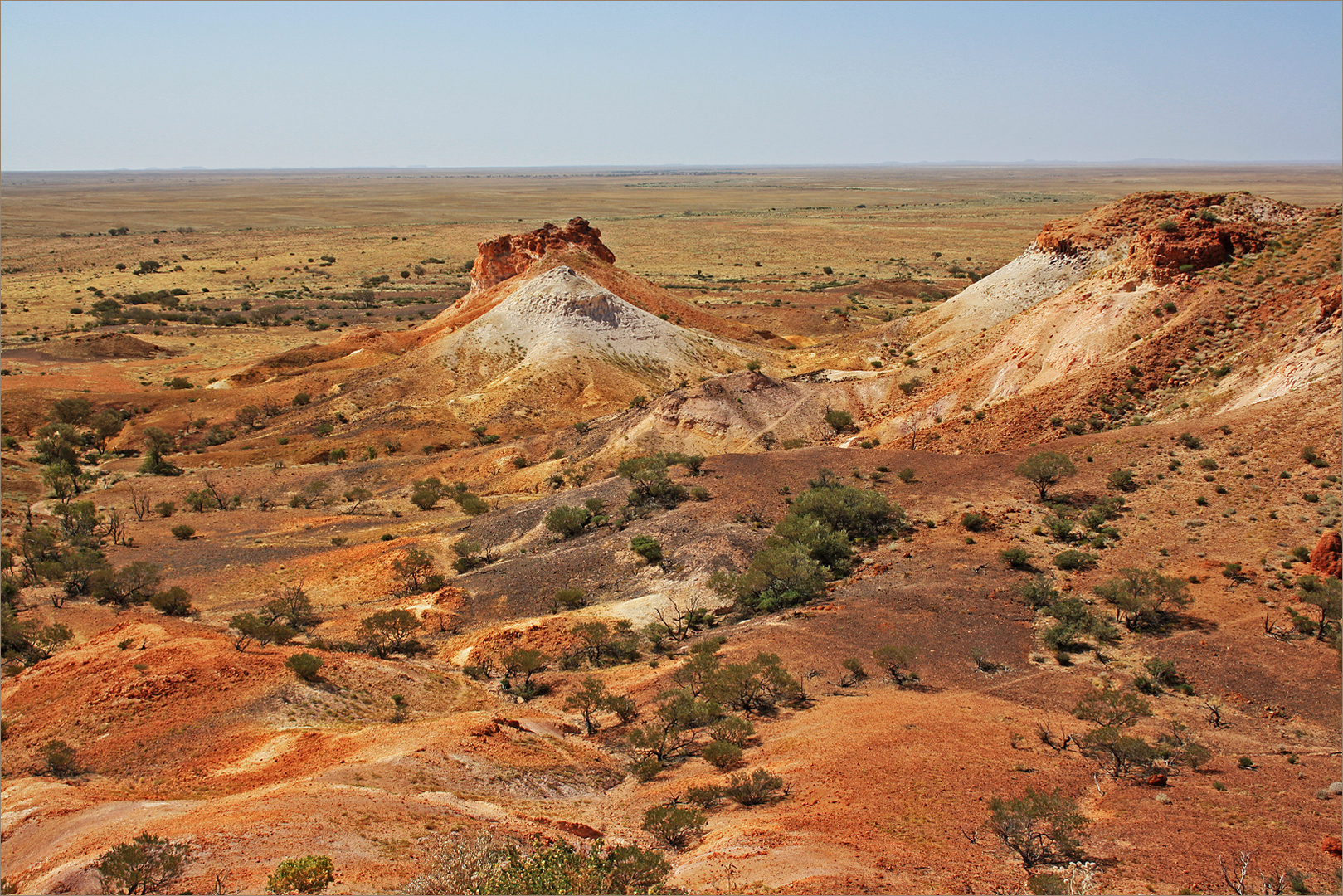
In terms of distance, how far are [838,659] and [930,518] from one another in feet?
26.5

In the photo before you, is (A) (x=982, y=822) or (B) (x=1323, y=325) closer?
(A) (x=982, y=822)

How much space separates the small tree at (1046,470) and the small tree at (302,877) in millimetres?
22220

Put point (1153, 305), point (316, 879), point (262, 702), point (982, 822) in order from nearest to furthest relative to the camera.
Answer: point (316, 879) → point (982, 822) → point (262, 702) → point (1153, 305)

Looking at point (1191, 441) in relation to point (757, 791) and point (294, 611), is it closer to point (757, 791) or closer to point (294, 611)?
point (757, 791)

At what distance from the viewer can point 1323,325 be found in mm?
Result: 25844

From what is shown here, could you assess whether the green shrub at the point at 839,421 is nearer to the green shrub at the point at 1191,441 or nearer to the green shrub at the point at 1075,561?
the green shrub at the point at 1191,441

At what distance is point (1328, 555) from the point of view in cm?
1872

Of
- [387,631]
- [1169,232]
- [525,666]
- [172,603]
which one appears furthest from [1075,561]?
[172,603]

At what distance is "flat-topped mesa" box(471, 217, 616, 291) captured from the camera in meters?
59.8

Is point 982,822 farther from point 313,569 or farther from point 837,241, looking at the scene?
point 837,241

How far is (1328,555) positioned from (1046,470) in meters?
7.60

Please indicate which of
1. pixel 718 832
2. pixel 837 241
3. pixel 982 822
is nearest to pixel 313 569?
pixel 718 832

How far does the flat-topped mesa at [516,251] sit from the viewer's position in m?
59.8

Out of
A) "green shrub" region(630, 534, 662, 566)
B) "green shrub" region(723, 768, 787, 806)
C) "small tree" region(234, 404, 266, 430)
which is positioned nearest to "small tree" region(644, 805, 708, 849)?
"green shrub" region(723, 768, 787, 806)
